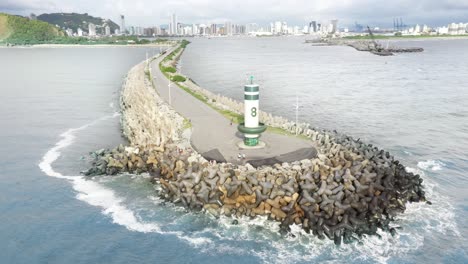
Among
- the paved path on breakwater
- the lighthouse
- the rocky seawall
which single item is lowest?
the rocky seawall

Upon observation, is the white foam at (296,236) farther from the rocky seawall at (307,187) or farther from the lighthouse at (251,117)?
the lighthouse at (251,117)

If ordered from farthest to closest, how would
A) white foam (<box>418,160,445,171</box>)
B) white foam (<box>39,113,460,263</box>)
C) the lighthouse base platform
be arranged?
white foam (<box>418,160,445,171</box>) → the lighthouse base platform → white foam (<box>39,113,460,263</box>)

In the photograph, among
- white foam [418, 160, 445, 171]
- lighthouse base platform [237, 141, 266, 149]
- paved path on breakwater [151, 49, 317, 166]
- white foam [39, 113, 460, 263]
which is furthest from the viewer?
white foam [418, 160, 445, 171]

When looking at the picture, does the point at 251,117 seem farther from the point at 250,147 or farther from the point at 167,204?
the point at 167,204

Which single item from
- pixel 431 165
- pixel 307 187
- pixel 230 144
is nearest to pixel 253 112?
pixel 230 144

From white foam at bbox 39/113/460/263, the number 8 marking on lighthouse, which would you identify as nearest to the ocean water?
white foam at bbox 39/113/460/263

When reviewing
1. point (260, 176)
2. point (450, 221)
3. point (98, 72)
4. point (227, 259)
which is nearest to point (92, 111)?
point (260, 176)

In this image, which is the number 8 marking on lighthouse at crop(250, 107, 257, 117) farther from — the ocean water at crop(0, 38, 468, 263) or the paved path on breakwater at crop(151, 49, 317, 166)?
the ocean water at crop(0, 38, 468, 263)
